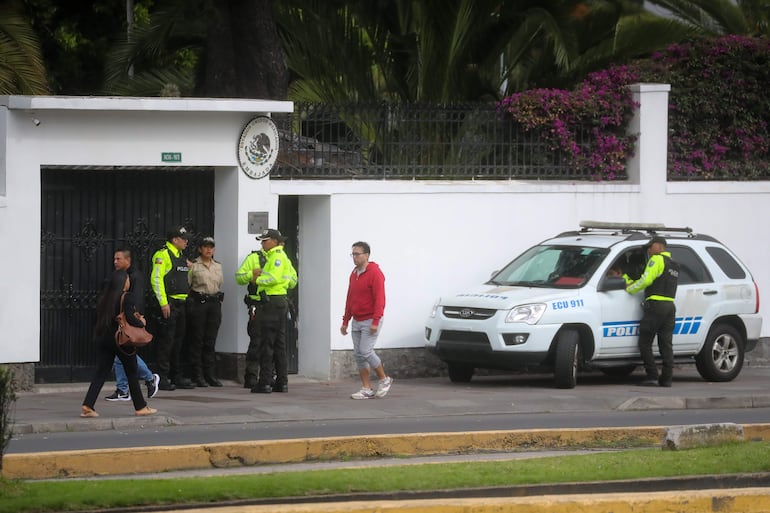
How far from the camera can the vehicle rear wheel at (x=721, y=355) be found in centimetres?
1875

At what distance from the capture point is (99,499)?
9727 millimetres

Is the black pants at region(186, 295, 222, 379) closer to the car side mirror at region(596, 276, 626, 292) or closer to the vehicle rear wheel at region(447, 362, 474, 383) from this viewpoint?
the vehicle rear wheel at region(447, 362, 474, 383)

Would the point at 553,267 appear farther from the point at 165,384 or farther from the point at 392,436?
the point at 392,436

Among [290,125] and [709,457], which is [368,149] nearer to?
[290,125]

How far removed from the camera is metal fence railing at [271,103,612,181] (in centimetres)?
1878

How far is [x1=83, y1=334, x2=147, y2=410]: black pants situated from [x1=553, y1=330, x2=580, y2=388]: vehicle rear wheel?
17.5 feet

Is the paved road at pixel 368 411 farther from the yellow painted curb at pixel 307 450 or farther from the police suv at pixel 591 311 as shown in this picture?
the yellow painted curb at pixel 307 450

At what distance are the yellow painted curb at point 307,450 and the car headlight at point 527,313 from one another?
3.77 m

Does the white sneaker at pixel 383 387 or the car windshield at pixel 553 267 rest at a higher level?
the car windshield at pixel 553 267

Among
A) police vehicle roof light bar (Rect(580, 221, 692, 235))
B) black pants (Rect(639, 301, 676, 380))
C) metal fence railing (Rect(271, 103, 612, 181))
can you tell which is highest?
metal fence railing (Rect(271, 103, 612, 181))

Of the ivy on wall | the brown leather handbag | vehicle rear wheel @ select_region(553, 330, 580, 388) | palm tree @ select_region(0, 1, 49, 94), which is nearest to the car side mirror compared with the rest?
vehicle rear wheel @ select_region(553, 330, 580, 388)

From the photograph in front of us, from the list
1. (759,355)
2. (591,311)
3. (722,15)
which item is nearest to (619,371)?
(591,311)

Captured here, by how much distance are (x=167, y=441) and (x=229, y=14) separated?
1099 centimetres

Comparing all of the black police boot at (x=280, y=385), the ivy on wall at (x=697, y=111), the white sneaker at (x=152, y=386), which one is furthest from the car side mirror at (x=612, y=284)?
the white sneaker at (x=152, y=386)
